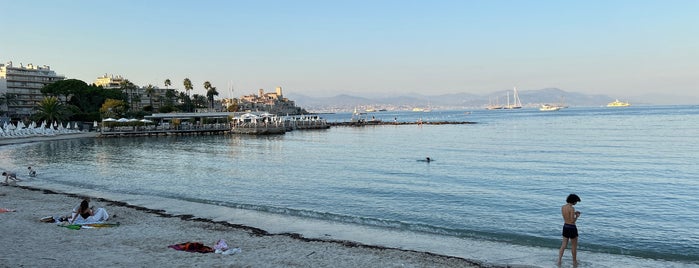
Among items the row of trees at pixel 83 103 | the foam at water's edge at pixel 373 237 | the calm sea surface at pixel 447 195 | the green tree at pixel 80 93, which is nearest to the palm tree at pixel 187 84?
the row of trees at pixel 83 103

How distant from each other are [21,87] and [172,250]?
Answer: 146 metres

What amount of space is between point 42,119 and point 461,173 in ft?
270

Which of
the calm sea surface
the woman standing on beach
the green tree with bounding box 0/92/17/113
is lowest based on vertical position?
the calm sea surface

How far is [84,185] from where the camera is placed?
26.1m

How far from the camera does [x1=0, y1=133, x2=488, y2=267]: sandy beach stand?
35.9ft

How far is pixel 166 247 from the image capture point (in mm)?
12305

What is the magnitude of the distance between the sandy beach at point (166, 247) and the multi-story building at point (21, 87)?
128075mm

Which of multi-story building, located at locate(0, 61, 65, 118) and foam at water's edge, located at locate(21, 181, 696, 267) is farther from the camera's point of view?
multi-story building, located at locate(0, 61, 65, 118)

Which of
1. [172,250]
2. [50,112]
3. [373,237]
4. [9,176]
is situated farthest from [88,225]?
[50,112]

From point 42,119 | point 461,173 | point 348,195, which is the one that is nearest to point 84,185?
point 348,195

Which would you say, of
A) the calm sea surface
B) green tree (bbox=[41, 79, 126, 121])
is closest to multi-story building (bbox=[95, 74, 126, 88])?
green tree (bbox=[41, 79, 126, 121])

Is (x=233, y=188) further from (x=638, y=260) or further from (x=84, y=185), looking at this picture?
(x=638, y=260)

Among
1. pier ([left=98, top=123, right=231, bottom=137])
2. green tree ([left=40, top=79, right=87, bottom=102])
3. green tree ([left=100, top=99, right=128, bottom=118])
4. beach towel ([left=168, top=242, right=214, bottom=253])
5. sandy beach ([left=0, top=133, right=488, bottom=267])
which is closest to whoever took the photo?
sandy beach ([left=0, top=133, right=488, bottom=267])

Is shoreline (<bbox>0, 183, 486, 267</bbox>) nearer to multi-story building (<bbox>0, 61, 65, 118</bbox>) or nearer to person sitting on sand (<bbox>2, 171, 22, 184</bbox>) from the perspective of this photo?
person sitting on sand (<bbox>2, 171, 22, 184</bbox>)
